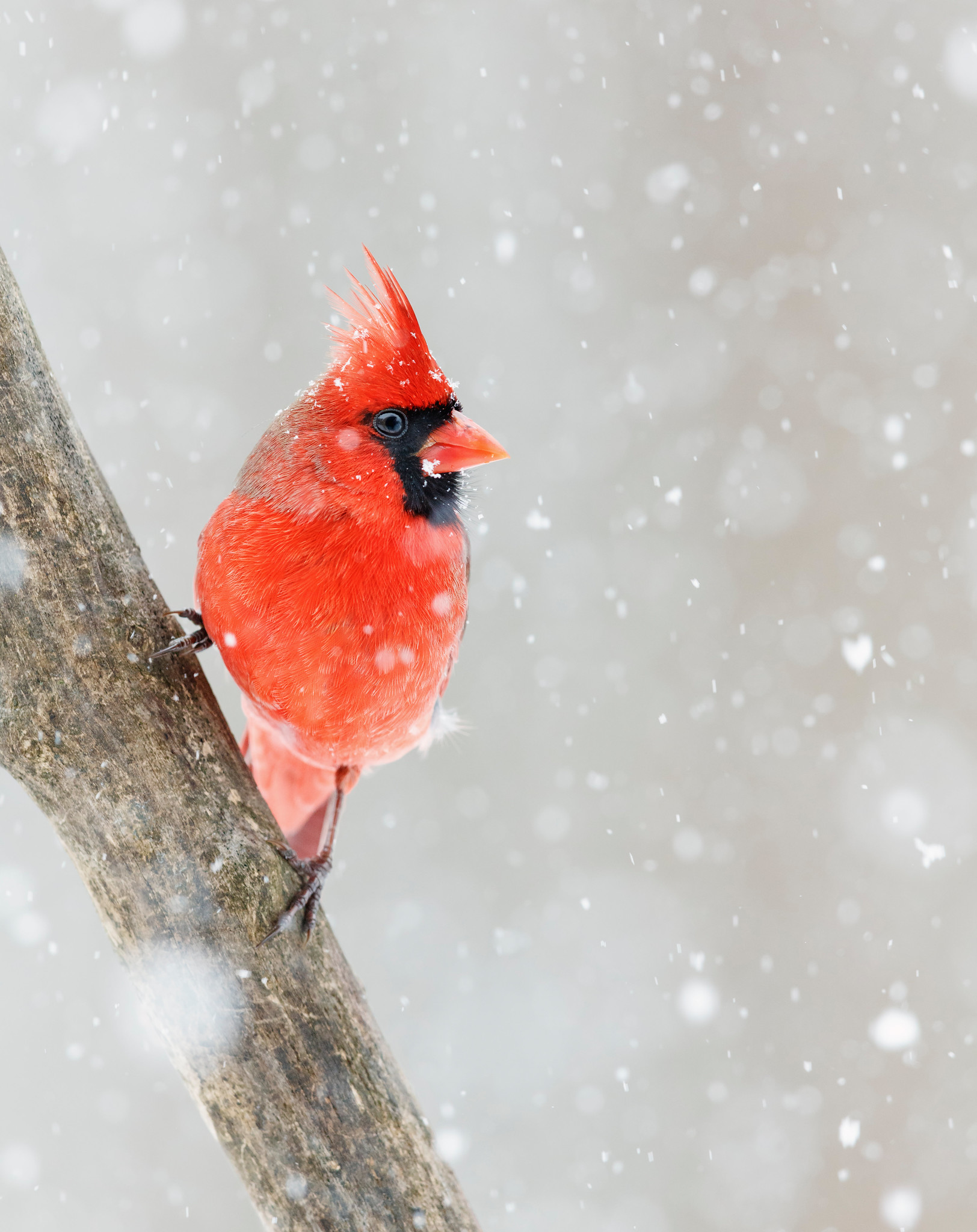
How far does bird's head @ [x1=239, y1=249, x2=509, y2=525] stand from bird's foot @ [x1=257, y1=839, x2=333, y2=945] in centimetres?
48

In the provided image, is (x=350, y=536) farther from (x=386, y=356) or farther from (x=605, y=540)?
(x=605, y=540)

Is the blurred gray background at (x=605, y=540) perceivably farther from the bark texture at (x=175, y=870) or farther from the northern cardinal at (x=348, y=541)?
the bark texture at (x=175, y=870)

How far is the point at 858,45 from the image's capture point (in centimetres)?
315

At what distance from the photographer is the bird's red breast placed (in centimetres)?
142

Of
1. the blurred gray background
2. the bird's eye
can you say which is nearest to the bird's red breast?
the bird's eye

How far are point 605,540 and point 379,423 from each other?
2005 mm

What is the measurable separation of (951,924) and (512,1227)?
1.72 m

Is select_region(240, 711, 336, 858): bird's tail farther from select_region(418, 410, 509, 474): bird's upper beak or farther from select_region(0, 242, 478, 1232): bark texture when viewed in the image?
select_region(418, 410, 509, 474): bird's upper beak

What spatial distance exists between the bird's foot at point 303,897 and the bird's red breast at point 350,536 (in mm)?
205

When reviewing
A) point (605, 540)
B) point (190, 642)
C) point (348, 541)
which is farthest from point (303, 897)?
point (605, 540)

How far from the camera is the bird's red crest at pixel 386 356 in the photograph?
1.43 m

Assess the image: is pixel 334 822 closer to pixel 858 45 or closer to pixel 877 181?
pixel 877 181

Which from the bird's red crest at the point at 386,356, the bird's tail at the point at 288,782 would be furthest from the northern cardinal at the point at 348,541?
the bird's tail at the point at 288,782

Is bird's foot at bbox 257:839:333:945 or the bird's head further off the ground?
the bird's head
